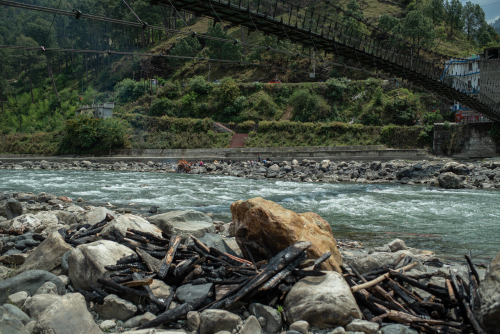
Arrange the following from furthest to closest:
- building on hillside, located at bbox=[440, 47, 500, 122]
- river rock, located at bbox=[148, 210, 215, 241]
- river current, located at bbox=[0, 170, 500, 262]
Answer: building on hillside, located at bbox=[440, 47, 500, 122]
river current, located at bbox=[0, 170, 500, 262]
river rock, located at bbox=[148, 210, 215, 241]

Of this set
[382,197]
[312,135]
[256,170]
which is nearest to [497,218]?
[382,197]

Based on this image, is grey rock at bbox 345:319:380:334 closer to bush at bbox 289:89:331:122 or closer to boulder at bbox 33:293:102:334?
boulder at bbox 33:293:102:334

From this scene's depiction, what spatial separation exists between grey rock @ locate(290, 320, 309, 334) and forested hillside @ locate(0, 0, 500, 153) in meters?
14.6

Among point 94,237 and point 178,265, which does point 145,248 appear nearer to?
point 178,265

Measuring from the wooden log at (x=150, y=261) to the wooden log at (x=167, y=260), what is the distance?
75mm

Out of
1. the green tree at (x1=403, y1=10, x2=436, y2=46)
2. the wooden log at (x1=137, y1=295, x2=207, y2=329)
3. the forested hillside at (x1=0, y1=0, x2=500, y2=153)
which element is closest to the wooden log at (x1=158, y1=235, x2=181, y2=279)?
the wooden log at (x1=137, y1=295, x2=207, y2=329)

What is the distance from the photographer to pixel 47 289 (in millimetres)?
3164

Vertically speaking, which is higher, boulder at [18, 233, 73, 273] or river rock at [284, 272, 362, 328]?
river rock at [284, 272, 362, 328]

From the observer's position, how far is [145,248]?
3922 millimetres

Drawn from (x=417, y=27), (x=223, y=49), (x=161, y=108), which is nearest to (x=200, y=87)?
(x=161, y=108)

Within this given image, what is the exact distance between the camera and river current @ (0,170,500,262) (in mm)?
6820

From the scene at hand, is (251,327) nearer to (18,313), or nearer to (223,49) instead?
(18,313)

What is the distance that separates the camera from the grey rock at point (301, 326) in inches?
104

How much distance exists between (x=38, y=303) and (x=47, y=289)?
0.34m
